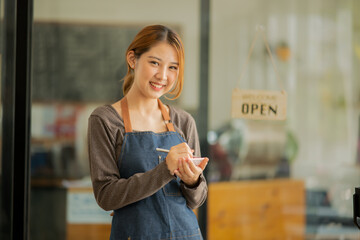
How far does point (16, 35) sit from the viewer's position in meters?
2.32

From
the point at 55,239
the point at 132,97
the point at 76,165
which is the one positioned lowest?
the point at 55,239

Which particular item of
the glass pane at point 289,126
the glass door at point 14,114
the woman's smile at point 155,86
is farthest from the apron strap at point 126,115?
the glass pane at point 289,126

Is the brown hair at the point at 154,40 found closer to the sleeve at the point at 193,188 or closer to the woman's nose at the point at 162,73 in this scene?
the woman's nose at the point at 162,73

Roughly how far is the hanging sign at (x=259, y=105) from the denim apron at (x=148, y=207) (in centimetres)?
59

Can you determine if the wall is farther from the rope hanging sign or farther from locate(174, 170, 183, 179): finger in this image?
locate(174, 170, 183, 179): finger

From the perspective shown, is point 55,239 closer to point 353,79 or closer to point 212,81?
point 212,81

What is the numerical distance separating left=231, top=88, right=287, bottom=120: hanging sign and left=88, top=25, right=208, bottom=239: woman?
51cm

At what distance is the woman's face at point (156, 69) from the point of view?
5.15 feet

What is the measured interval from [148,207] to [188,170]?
21cm

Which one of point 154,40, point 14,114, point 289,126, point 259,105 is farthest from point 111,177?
point 289,126

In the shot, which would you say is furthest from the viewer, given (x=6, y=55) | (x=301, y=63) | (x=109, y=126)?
(x=301, y=63)

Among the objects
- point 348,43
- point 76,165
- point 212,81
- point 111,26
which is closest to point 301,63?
point 348,43

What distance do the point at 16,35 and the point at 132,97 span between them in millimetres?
1000

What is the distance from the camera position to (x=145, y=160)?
5.07 ft
